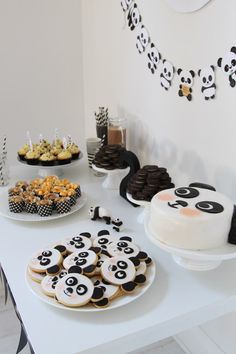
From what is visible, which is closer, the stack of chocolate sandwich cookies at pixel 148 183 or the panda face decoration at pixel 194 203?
the panda face decoration at pixel 194 203

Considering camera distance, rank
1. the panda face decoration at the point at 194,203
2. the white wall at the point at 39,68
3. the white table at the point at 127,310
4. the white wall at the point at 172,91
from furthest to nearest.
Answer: the white wall at the point at 39,68, the white wall at the point at 172,91, the panda face decoration at the point at 194,203, the white table at the point at 127,310

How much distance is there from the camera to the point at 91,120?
201cm

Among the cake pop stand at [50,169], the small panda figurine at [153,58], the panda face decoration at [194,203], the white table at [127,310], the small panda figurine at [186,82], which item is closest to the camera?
the white table at [127,310]

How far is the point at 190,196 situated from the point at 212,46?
0.46m

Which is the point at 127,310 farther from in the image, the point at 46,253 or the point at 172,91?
the point at 172,91

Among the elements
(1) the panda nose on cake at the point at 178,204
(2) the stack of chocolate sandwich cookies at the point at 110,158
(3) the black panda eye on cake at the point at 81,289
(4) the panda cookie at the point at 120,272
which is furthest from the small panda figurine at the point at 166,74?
(3) the black panda eye on cake at the point at 81,289

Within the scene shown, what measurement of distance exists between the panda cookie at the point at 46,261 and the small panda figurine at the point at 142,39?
83cm

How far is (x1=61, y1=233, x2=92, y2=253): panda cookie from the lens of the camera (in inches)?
39.1

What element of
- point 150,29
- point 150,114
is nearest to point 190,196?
point 150,114

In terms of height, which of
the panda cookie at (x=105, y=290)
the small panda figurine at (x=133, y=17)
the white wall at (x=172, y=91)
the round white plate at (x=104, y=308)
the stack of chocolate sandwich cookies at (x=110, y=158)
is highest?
the small panda figurine at (x=133, y=17)

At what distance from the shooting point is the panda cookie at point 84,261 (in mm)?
898

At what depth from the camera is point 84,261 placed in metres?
0.92

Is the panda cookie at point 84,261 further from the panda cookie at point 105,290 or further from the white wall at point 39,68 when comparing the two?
the white wall at point 39,68

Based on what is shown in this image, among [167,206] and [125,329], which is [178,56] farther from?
[125,329]
